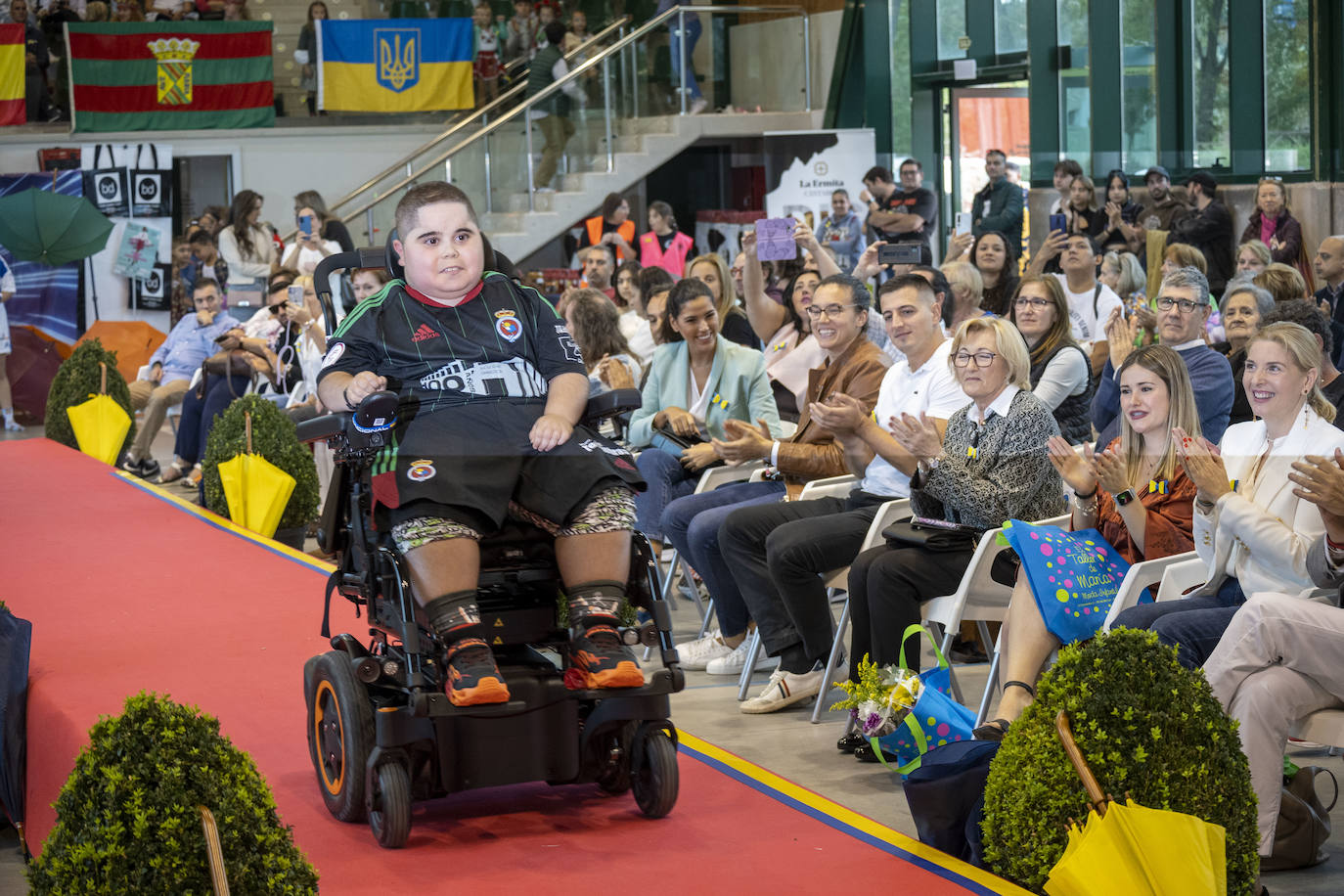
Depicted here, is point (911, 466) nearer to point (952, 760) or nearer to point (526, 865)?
point (952, 760)

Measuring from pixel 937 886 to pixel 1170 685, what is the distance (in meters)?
0.58

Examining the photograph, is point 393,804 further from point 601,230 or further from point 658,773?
point 601,230

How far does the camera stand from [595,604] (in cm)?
325

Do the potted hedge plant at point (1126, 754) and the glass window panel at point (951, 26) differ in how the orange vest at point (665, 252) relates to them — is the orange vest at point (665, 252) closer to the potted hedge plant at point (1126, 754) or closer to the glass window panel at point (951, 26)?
the glass window panel at point (951, 26)

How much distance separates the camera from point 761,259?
742cm

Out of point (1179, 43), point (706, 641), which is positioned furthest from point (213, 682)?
point (1179, 43)

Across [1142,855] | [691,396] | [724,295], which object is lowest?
[1142,855]

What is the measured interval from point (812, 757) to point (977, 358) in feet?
3.87

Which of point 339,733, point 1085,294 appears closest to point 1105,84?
point 1085,294

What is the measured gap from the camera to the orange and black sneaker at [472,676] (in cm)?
304

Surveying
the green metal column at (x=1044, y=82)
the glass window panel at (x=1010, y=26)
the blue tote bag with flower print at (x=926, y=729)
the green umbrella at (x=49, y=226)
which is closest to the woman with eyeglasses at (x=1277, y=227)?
the green metal column at (x=1044, y=82)

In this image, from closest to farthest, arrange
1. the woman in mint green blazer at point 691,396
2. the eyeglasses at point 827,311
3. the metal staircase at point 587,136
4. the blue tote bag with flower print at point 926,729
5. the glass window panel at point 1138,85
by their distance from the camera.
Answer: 1. the blue tote bag with flower print at point 926,729
2. the eyeglasses at point 827,311
3. the woman in mint green blazer at point 691,396
4. the glass window panel at point 1138,85
5. the metal staircase at point 587,136

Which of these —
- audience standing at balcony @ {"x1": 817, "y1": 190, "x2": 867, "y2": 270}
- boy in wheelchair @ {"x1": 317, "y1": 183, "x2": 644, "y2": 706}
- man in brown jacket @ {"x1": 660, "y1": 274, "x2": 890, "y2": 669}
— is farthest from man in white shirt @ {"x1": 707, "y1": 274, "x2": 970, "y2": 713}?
audience standing at balcony @ {"x1": 817, "y1": 190, "x2": 867, "y2": 270}

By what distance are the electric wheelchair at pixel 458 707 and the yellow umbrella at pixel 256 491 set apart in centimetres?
360
